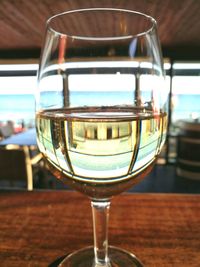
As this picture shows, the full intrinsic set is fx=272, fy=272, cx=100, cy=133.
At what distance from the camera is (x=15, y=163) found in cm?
194

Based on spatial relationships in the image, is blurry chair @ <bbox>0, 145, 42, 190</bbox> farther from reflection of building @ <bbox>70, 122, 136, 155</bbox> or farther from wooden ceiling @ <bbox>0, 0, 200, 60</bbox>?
reflection of building @ <bbox>70, 122, 136, 155</bbox>

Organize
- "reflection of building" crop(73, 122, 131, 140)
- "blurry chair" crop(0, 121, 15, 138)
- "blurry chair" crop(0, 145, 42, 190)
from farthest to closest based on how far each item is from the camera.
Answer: "blurry chair" crop(0, 121, 15, 138) < "blurry chair" crop(0, 145, 42, 190) < "reflection of building" crop(73, 122, 131, 140)

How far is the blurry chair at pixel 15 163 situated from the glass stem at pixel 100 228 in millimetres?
1726

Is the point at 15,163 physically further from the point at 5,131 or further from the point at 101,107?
the point at 101,107

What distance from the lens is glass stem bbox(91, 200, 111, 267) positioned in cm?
26

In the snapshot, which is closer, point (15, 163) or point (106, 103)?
point (106, 103)

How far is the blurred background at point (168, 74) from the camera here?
5.85 ft

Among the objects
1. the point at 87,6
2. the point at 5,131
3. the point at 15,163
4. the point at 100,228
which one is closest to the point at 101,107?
the point at 100,228

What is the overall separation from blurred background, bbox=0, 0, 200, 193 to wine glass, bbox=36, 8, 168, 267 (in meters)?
0.16

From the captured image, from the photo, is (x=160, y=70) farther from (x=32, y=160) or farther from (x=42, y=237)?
(x=32, y=160)

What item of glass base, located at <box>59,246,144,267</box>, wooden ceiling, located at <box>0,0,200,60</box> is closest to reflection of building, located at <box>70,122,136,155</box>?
glass base, located at <box>59,246,144,267</box>

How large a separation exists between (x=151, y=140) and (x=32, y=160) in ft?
6.42

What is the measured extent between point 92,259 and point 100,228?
0.16 feet

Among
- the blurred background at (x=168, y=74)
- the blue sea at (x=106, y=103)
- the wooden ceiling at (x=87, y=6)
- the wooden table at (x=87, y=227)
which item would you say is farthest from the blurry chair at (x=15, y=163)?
the wooden table at (x=87, y=227)
